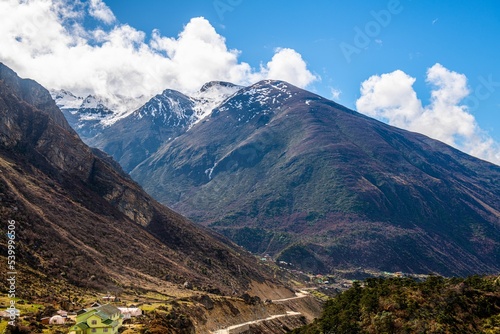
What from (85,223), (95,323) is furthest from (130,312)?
(85,223)

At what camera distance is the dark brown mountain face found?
113 meters

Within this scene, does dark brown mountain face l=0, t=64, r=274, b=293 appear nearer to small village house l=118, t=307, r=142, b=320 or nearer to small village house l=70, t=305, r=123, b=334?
small village house l=118, t=307, r=142, b=320

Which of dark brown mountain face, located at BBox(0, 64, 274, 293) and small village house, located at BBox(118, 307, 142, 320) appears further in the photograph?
dark brown mountain face, located at BBox(0, 64, 274, 293)

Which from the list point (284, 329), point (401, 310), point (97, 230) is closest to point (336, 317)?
point (401, 310)

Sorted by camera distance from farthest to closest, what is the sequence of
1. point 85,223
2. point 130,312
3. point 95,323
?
point 85,223, point 130,312, point 95,323

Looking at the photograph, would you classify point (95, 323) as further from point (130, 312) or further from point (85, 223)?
point (85, 223)

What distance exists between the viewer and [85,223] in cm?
13762

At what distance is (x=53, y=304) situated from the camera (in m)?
79.3

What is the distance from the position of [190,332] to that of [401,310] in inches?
1562

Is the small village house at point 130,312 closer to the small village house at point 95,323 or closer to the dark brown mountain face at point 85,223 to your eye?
the small village house at point 95,323

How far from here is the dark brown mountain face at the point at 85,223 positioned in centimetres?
11294

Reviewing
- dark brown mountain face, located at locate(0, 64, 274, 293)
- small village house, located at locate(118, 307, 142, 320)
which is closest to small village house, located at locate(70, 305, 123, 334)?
small village house, located at locate(118, 307, 142, 320)

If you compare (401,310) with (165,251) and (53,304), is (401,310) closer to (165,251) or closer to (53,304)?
(53,304)

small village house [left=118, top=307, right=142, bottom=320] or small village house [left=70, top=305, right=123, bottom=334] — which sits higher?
small village house [left=70, top=305, right=123, bottom=334]
